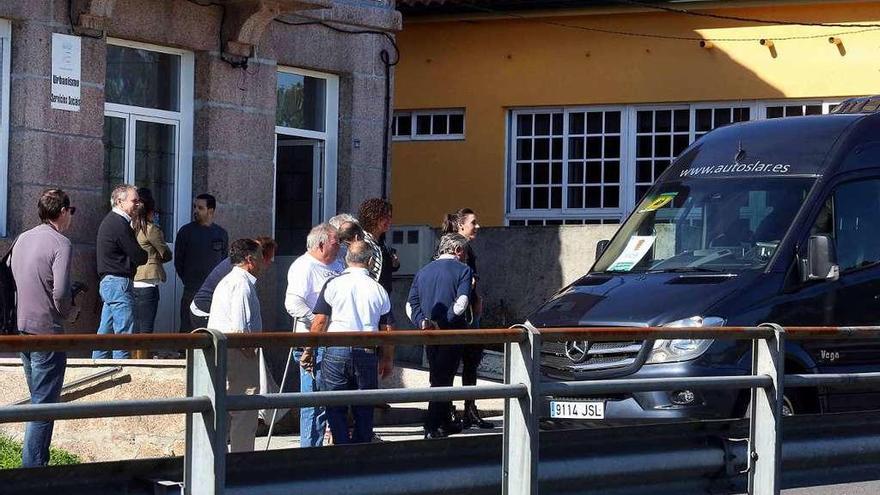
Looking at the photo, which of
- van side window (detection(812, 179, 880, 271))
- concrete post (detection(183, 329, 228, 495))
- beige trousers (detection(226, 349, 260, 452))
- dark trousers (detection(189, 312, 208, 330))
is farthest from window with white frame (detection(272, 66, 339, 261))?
concrete post (detection(183, 329, 228, 495))

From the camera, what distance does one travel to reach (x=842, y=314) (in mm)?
10312

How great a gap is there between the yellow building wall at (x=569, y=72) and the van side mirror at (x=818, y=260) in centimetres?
1204

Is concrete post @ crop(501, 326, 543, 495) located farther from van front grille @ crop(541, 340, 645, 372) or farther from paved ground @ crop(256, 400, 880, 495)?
van front grille @ crop(541, 340, 645, 372)

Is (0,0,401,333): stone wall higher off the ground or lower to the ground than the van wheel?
higher

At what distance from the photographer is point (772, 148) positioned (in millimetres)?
11156

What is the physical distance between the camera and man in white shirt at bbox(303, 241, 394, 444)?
30.9 ft

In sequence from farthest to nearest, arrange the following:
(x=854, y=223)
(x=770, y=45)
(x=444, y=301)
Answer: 1. (x=770, y=45)
2. (x=444, y=301)
3. (x=854, y=223)

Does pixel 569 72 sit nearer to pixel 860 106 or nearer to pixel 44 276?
pixel 860 106

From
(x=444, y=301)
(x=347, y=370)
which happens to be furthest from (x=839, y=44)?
(x=347, y=370)

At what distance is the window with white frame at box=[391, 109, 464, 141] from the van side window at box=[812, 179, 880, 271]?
44.5ft

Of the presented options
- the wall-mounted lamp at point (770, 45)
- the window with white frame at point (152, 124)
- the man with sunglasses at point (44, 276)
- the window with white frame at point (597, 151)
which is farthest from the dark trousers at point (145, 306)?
the wall-mounted lamp at point (770, 45)

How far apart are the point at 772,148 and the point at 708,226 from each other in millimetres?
758

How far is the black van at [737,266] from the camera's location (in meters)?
9.60

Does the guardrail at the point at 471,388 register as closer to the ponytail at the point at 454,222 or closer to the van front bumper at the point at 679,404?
the van front bumper at the point at 679,404
